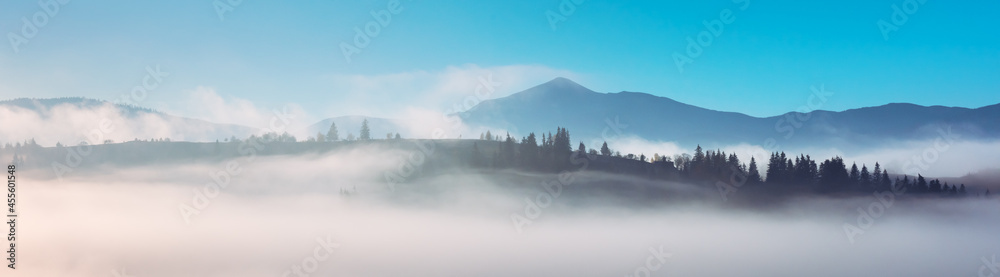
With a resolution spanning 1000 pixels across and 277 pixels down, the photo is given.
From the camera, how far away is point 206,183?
182500 millimetres

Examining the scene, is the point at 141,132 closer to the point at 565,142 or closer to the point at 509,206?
the point at 509,206

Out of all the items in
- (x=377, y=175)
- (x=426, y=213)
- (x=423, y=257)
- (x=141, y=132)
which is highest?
(x=141, y=132)

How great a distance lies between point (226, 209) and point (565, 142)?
107395 mm

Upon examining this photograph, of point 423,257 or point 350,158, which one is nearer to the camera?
point 350,158

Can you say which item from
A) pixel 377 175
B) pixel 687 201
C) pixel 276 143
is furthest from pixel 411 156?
pixel 687 201

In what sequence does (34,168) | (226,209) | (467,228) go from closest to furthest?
(34,168) → (226,209) → (467,228)

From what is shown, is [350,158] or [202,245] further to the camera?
[350,158]

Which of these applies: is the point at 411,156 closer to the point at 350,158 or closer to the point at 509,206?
the point at 350,158

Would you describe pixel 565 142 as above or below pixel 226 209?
above

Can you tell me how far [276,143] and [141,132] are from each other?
49.2 m

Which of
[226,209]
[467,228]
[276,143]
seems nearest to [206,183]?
[226,209]

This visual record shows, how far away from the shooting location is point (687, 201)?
196 meters

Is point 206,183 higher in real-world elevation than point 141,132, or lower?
lower

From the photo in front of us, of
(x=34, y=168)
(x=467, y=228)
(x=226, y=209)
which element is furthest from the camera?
(x=467, y=228)
